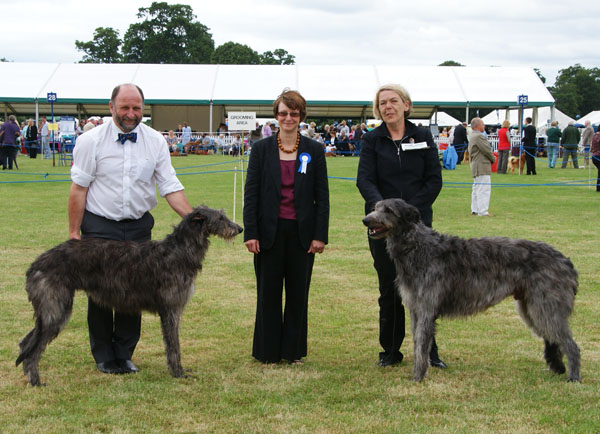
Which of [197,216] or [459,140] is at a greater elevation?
[459,140]

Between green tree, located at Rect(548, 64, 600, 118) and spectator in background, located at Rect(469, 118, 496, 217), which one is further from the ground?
green tree, located at Rect(548, 64, 600, 118)

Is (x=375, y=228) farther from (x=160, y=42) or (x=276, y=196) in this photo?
(x=160, y=42)

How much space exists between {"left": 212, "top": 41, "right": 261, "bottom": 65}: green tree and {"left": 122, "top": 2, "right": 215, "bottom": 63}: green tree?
7617 mm

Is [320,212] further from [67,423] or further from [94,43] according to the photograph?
[94,43]

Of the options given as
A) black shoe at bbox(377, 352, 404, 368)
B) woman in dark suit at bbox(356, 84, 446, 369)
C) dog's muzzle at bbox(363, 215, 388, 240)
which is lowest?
black shoe at bbox(377, 352, 404, 368)

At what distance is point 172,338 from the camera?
5.34m

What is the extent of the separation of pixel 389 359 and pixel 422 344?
24.6 inches

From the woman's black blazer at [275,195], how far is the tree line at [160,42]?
9523 cm

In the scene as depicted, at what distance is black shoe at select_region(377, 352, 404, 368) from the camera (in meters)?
5.83

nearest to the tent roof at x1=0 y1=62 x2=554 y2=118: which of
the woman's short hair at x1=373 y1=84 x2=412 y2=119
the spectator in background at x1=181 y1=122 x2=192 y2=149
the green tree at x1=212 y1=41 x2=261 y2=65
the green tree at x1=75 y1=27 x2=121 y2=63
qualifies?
the spectator in background at x1=181 y1=122 x2=192 y2=149

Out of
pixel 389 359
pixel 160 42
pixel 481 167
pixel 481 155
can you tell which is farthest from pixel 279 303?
pixel 160 42

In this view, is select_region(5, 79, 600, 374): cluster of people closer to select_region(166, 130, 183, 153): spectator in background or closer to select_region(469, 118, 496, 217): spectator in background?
select_region(469, 118, 496, 217): spectator in background

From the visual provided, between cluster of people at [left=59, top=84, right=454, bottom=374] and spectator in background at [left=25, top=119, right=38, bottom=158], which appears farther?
spectator in background at [left=25, top=119, right=38, bottom=158]

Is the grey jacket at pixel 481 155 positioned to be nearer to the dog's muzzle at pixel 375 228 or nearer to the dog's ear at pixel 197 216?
the dog's muzzle at pixel 375 228
